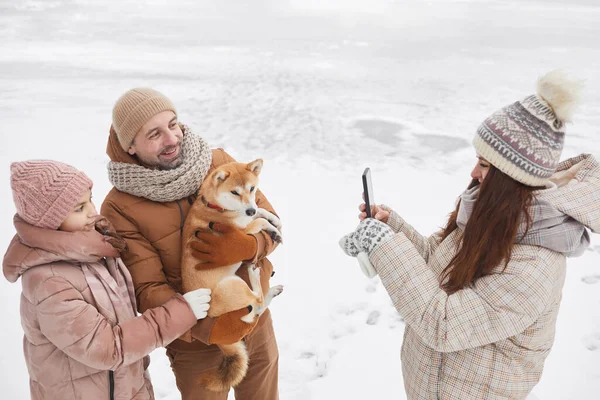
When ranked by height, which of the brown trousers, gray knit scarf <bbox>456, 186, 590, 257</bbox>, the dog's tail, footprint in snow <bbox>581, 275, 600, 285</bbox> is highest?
gray knit scarf <bbox>456, 186, 590, 257</bbox>

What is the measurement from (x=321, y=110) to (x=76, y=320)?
6885mm

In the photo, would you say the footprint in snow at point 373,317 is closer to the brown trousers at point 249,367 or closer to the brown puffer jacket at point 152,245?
the brown trousers at point 249,367

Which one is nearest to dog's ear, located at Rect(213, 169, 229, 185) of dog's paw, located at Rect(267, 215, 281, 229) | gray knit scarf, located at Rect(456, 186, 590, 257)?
dog's paw, located at Rect(267, 215, 281, 229)

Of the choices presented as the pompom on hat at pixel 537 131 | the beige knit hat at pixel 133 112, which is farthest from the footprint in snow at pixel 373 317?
the beige knit hat at pixel 133 112

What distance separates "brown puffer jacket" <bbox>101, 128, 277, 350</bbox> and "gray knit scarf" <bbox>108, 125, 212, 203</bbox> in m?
0.05

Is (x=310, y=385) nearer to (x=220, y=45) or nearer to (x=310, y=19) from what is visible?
(x=220, y=45)

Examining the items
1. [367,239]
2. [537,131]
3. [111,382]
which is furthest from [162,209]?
[537,131]

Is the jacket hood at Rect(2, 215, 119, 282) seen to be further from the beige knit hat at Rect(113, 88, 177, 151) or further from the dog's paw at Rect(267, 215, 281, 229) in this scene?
the dog's paw at Rect(267, 215, 281, 229)

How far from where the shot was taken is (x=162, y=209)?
2.25 metres

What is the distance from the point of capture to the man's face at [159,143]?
7.02 feet

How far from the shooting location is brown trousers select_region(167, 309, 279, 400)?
2.39m

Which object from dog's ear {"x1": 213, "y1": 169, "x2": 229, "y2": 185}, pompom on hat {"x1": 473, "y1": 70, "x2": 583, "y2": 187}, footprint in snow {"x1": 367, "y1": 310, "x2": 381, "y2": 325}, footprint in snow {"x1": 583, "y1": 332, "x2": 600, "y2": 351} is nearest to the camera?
pompom on hat {"x1": 473, "y1": 70, "x2": 583, "y2": 187}

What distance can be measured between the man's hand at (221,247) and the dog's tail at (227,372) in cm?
40

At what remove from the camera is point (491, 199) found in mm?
1864
